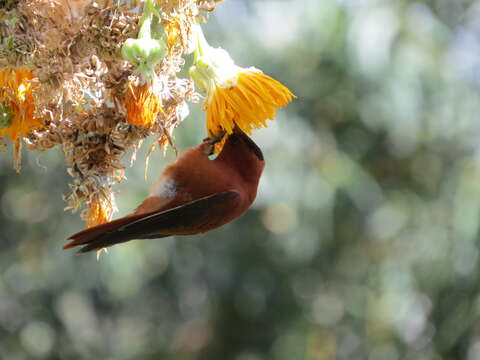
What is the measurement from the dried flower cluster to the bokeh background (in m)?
3.37

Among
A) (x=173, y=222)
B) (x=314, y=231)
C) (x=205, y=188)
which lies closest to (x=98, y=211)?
(x=173, y=222)

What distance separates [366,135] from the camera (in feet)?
25.7

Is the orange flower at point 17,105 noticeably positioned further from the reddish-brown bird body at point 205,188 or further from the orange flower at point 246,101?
the orange flower at point 246,101

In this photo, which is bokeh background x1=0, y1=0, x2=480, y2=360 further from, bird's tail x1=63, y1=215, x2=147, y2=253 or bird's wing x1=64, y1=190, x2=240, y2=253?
bird's tail x1=63, y1=215, x2=147, y2=253

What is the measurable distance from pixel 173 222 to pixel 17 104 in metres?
0.57

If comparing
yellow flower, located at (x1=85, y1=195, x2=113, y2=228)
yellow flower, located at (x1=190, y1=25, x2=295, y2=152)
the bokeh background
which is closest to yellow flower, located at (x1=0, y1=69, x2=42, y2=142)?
yellow flower, located at (x1=85, y1=195, x2=113, y2=228)

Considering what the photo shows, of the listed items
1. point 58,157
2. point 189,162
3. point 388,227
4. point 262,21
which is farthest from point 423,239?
point 189,162

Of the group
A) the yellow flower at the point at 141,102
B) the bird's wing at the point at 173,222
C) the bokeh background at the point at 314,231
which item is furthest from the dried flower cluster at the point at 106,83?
the bokeh background at the point at 314,231

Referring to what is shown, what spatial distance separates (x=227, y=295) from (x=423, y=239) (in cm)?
245

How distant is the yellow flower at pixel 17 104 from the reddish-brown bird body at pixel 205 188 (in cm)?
37

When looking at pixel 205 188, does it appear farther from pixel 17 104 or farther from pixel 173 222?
pixel 17 104

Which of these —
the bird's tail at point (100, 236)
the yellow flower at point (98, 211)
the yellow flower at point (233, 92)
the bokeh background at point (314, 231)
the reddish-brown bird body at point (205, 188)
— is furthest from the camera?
the bokeh background at point (314, 231)

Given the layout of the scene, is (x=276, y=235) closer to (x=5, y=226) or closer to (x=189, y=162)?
(x=5, y=226)

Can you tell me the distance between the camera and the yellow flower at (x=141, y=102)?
1.82 meters
